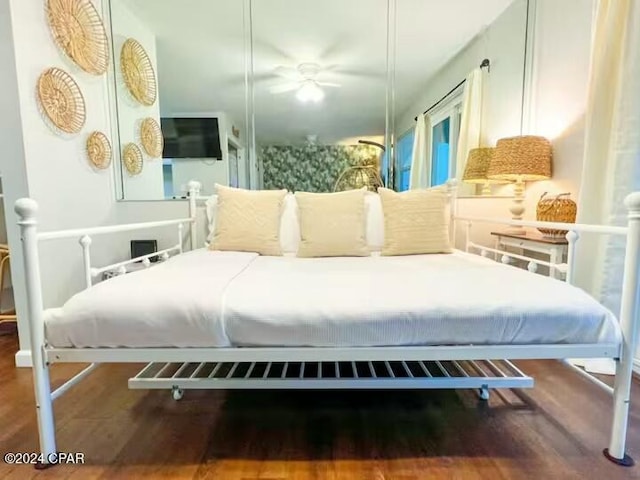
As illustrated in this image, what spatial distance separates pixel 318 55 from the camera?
8.59 ft

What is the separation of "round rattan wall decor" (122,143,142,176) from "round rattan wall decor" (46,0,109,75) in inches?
20.0

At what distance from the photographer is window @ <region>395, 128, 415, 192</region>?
2643 millimetres

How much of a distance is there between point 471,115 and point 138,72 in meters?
2.44

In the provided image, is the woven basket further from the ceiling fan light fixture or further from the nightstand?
the ceiling fan light fixture

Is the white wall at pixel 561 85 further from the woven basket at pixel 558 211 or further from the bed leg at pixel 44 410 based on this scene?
the bed leg at pixel 44 410

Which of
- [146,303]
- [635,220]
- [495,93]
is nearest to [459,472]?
[635,220]

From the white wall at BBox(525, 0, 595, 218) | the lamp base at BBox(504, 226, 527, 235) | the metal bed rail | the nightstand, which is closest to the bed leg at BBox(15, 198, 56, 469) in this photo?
the metal bed rail

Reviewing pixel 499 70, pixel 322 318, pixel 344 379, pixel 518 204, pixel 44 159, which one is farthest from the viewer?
pixel 499 70

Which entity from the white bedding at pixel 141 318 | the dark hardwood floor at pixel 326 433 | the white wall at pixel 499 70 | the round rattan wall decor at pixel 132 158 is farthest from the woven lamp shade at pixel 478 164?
the round rattan wall decor at pixel 132 158

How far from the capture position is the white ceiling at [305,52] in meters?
2.39

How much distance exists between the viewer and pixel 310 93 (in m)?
2.68

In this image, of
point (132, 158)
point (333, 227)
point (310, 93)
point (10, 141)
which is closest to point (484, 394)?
point (333, 227)

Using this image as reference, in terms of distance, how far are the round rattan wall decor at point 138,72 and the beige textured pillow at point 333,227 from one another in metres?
1.62

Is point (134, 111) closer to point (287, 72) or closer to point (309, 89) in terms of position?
point (287, 72)
